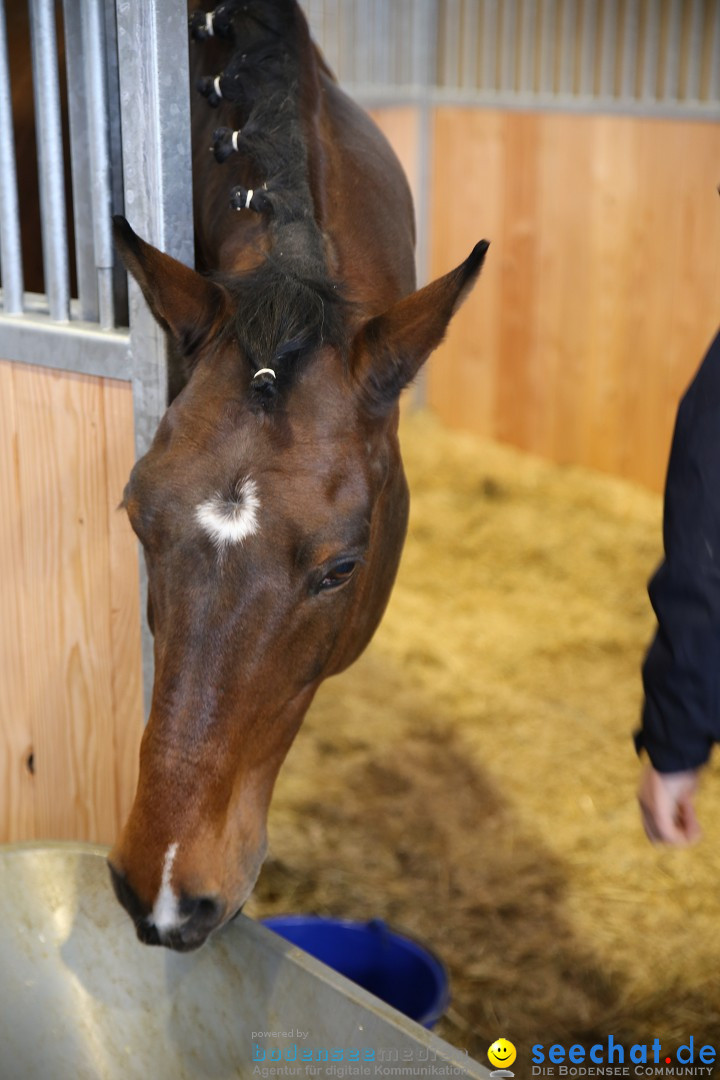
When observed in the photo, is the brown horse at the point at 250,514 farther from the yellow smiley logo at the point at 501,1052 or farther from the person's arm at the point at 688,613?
the yellow smiley logo at the point at 501,1052

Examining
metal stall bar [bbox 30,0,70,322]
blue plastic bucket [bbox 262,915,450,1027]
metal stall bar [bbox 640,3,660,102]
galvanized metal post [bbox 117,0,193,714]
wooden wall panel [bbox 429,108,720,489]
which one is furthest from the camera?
wooden wall panel [bbox 429,108,720,489]

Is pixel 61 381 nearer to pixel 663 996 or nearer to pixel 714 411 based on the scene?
pixel 714 411

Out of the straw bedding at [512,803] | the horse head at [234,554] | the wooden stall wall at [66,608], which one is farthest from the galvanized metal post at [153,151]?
the straw bedding at [512,803]

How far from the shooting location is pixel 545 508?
A: 4734 millimetres

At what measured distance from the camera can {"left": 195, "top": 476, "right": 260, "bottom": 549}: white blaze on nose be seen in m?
1.26

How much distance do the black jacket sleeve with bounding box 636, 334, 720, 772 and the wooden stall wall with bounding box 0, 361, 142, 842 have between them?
88 cm

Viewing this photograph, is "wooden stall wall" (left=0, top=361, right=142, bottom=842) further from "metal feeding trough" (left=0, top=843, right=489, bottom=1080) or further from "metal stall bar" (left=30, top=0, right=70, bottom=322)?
"metal feeding trough" (left=0, top=843, right=489, bottom=1080)

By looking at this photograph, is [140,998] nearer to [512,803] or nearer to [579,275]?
[512,803]

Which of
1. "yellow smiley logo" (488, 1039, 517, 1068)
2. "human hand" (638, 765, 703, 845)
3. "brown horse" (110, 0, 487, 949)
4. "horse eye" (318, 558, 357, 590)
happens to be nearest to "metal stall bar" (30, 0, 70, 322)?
"brown horse" (110, 0, 487, 949)

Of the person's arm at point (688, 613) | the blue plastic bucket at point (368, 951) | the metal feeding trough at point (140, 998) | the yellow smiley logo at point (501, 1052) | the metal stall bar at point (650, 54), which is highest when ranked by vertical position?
the metal stall bar at point (650, 54)

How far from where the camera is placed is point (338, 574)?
1.35 meters

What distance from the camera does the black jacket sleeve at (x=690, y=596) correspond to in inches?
49.9

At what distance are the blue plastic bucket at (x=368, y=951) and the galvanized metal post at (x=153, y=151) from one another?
1.10 metres

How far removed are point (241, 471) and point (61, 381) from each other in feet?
2.23
